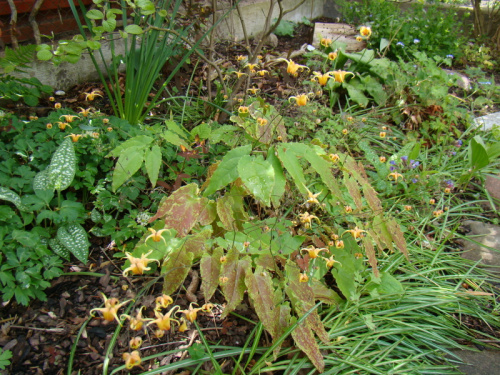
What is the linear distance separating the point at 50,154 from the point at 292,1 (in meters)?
3.91

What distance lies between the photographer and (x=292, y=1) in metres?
4.66

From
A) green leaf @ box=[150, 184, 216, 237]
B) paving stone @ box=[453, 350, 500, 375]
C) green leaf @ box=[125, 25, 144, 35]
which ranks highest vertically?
green leaf @ box=[125, 25, 144, 35]

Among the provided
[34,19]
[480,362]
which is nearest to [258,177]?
[480,362]

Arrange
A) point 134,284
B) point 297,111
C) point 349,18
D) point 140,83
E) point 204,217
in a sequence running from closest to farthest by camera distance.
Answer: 1. point 204,217
2. point 134,284
3. point 140,83
4. point 297,111
5. point 349,18

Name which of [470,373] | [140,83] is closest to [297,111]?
[140,83]

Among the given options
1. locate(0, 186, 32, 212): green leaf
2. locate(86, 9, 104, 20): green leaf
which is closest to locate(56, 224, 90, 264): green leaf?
locate(0, 186, 32, 212): green leaf

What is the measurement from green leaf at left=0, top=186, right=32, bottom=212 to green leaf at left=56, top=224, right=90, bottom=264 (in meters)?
0.16

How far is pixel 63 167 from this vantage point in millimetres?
1618

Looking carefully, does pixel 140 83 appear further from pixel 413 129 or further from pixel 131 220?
pixel 413 129

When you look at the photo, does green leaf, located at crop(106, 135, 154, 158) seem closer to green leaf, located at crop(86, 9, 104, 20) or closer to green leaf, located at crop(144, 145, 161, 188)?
green leaf, located at crop(144, 145, 161, 188)

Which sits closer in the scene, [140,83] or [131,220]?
[131,220]

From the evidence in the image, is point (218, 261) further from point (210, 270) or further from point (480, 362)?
point (480, 362)

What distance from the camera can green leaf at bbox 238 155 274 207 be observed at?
47.2 inches

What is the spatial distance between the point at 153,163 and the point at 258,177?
449 millimetres
